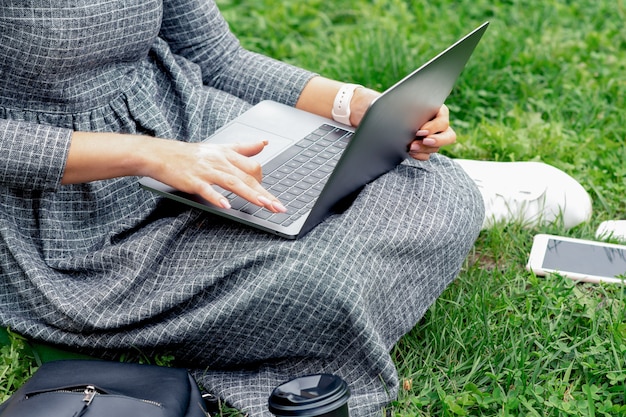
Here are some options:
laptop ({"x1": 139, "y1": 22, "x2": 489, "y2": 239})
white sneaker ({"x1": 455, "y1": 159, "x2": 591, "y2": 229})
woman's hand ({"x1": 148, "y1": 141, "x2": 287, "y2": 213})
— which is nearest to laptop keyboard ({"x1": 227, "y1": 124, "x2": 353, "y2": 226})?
laptop ({"x1": 139, "y1": 22, "x2": 489, "y2": 239})

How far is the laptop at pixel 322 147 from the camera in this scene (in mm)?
1932

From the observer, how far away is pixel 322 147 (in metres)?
2.34

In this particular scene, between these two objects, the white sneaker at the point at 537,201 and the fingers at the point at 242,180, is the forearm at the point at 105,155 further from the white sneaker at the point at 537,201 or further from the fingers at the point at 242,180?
the white sneaker at the point at 537,201

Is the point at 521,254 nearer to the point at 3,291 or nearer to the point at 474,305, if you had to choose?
the point at 474,305

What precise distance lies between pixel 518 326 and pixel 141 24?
115cm

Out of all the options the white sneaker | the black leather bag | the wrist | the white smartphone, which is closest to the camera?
the black leather bag

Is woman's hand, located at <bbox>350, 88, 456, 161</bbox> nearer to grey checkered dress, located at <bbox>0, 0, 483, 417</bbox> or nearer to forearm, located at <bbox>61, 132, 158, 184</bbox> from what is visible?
grey checkered dress, located at <bbox>0, 0, 483, 417</bbox>

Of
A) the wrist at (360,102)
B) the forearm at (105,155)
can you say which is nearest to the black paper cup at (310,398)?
the forearm at (105,155)

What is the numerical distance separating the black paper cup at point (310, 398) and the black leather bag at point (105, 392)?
27 cm

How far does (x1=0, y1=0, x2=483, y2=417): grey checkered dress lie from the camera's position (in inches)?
79.6

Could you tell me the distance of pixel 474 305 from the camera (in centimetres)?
238

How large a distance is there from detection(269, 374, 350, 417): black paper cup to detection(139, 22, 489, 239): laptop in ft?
1.23

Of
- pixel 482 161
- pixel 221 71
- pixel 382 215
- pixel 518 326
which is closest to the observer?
pixel 382 215

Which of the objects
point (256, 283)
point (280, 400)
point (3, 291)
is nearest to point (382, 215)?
point (256, 283)
